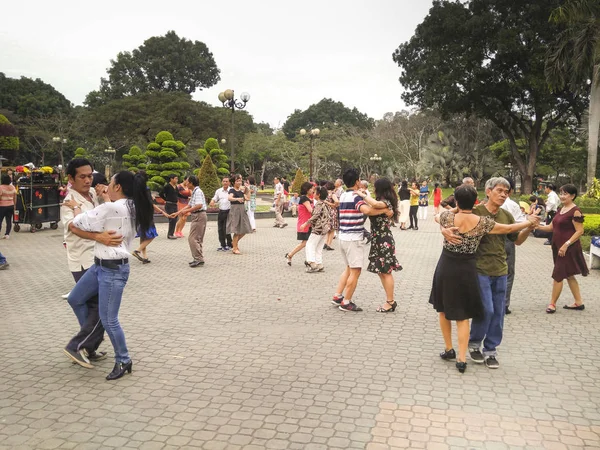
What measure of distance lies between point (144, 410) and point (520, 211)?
4344mm

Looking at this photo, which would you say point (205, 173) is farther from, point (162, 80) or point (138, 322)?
point (162, 80)

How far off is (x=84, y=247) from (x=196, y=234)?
4639 millimetres

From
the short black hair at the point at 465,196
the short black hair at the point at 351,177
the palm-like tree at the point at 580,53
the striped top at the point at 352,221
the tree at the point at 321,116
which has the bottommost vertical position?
the striped top at the point at 352,221

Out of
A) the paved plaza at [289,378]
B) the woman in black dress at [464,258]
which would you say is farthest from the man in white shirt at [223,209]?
the woman in black dress at [464,258]

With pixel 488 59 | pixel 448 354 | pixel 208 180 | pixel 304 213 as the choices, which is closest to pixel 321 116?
pixel 488 59

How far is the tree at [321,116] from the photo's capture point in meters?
81.0

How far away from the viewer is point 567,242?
6641 millimetres

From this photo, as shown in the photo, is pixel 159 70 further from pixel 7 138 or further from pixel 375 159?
pixel 375 159

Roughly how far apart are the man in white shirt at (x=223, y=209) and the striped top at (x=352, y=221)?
16.6ft

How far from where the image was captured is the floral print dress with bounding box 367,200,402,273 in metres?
6.64

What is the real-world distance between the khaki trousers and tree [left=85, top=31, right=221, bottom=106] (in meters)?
48.1

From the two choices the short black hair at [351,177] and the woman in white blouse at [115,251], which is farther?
the short black hair at [351,177]

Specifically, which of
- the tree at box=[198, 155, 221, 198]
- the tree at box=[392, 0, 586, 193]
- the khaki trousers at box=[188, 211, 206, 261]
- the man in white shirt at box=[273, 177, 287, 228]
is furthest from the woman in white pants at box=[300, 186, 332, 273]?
the tree at box=[392, 0, 586, 193]

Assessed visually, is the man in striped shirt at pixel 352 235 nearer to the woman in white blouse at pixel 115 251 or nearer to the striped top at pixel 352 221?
the striped top at pixel 352 221
